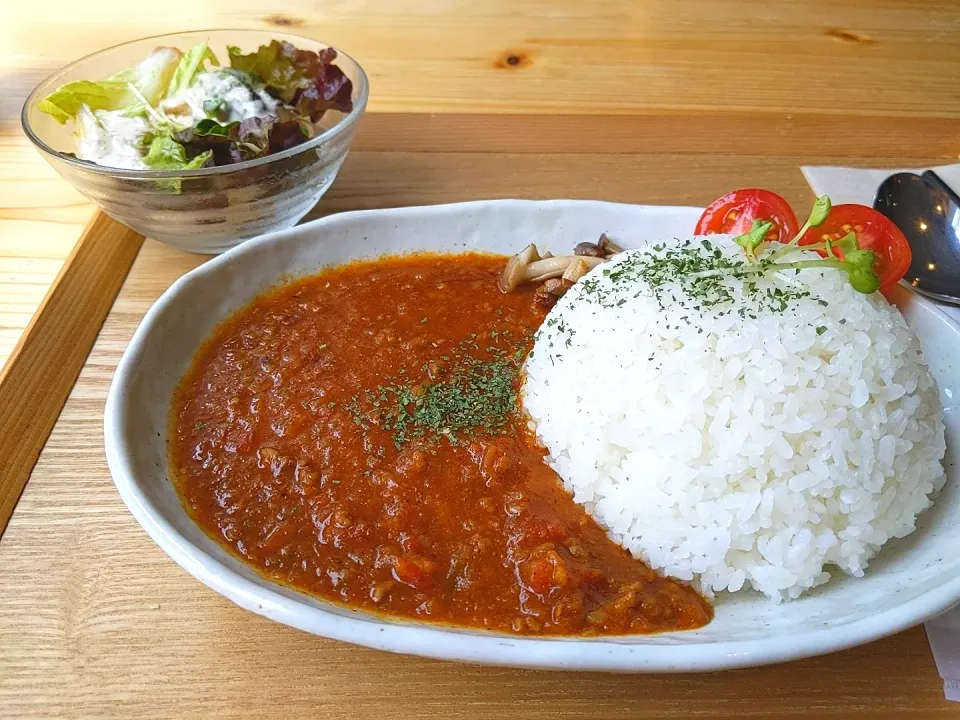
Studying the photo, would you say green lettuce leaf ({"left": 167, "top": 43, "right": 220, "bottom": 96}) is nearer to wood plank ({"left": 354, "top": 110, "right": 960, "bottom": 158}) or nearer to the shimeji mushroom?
wood plank ({"left": 354, "top": 110, "right": 960, "bottom": 158})

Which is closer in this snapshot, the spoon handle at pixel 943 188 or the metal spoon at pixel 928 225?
the metal spoon at pixel 928 225

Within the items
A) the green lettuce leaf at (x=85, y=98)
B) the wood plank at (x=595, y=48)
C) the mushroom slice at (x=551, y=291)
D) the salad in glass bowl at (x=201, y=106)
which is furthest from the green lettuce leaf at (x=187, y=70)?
the mushroom slice at (x=551, y=291)

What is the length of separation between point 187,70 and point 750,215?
209 cm

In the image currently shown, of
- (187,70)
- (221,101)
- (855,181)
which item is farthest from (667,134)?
(187,70)

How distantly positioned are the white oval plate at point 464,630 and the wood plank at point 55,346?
357 mm

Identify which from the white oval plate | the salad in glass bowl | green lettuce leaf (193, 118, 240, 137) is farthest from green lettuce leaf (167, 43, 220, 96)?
the white oval plate

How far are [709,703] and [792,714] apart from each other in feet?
0.54

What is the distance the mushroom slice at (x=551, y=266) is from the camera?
2461mm

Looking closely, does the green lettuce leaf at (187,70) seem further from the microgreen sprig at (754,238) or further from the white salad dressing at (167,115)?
the microgreen sprig at (754,238)

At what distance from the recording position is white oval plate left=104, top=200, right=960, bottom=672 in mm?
1375

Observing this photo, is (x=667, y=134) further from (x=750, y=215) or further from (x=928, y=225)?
(x=928, y=225)

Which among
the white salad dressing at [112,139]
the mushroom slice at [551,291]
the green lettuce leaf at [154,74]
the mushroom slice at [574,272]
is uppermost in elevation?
the green lettuce leaf at [154,74]

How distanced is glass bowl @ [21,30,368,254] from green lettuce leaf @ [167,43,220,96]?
1.36 feet

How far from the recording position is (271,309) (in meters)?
2.35
